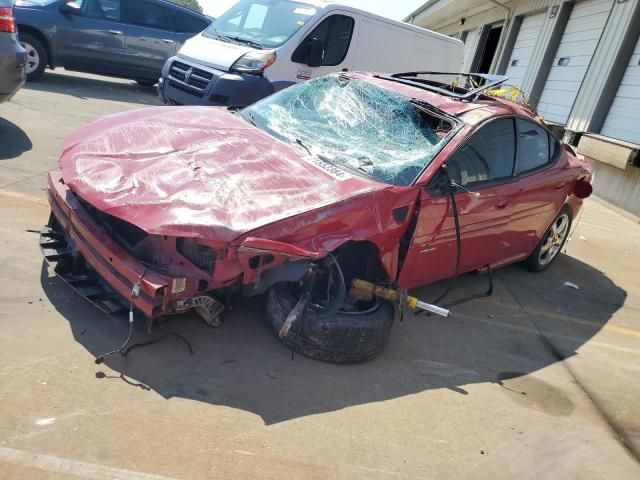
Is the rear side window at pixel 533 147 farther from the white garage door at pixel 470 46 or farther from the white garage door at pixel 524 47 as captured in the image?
the white garage door at pixel 470 46

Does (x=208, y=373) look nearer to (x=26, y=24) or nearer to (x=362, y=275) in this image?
(x=362, y=275)

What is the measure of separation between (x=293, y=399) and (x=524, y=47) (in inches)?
616

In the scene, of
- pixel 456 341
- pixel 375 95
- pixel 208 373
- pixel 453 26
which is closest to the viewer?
pixel 208 373

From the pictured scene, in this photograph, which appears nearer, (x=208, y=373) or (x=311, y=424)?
(x=311, y=424)

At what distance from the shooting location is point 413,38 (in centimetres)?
984

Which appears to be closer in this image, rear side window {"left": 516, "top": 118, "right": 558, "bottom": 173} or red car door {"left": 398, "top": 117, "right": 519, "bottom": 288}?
red car door {"left": 398, "top": 117, "right": 519, "bottom": 288}

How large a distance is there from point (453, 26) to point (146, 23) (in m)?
18.5

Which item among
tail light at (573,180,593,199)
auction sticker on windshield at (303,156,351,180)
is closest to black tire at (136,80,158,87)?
tail light at (573,180,593,199)

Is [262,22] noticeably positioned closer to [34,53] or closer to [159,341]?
[34,53]

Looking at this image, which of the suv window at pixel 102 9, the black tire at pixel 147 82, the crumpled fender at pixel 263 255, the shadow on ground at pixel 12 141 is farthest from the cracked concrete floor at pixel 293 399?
the black tire at pixel 147 82

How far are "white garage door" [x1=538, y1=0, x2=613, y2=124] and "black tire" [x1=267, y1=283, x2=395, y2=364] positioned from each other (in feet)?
35.7

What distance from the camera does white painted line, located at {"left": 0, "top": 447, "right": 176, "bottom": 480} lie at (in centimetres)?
219

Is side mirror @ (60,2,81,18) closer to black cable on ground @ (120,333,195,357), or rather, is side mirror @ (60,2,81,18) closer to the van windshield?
the van windshield

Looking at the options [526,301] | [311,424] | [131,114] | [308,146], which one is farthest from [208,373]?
[526,301]
